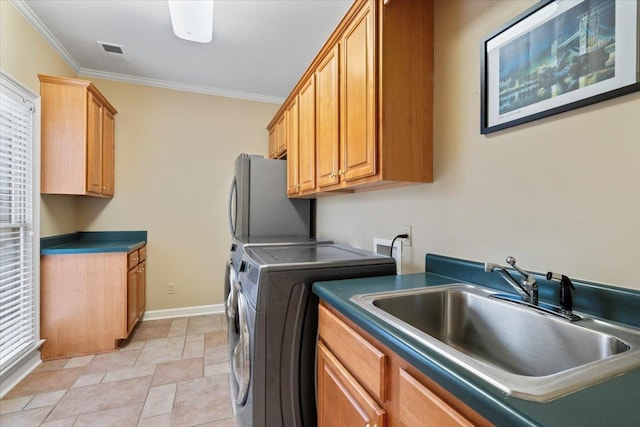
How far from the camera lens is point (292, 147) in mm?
2664

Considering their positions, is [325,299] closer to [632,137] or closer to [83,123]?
[632,137]

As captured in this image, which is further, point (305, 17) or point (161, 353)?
point (161, 353)

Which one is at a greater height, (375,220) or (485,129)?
A: (485,129)

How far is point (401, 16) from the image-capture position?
1438 millimetres

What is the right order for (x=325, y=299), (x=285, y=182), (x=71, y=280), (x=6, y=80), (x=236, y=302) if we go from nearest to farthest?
(x=325, y=299)
(x=236, y=302)
(x=6, y=80)
(x=71, y=280)
(x=285, y=182)

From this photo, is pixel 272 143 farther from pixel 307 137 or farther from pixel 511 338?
pixel 511 338

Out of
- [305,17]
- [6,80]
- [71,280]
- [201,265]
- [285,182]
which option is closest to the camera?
[6,80]

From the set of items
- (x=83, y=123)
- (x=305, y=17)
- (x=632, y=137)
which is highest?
(x=305, y=17)

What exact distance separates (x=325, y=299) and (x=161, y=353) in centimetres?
216

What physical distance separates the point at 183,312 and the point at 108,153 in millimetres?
1950

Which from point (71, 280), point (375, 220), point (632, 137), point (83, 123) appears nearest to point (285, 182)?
point (375, 220)

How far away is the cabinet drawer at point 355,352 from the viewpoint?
0.85 m

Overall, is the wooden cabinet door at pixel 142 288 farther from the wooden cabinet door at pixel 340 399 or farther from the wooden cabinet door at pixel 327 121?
the wooden cabinet door at pixel 340 399

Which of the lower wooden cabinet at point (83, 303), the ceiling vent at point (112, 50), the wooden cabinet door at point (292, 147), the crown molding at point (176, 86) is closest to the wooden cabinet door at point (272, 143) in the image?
the crown molding at point (176, 86)
